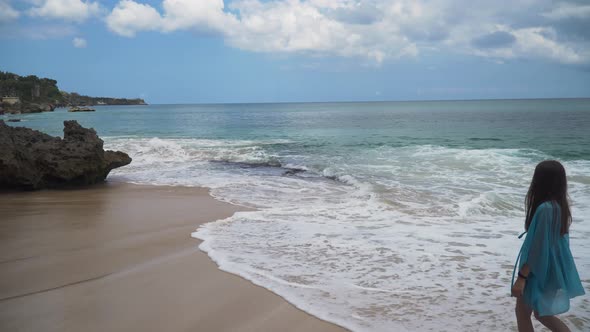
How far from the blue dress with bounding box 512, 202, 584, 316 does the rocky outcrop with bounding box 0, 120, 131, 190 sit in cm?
1011

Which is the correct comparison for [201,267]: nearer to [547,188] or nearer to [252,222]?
[252,222]

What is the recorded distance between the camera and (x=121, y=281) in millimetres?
4281

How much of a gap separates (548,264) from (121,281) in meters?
3.81

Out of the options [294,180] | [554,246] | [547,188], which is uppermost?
[547,188]

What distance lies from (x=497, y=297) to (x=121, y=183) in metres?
9.73

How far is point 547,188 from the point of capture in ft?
8.97

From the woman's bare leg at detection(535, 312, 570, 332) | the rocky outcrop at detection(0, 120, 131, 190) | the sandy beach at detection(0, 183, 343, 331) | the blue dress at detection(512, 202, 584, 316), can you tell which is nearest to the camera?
the blue dress at detection(512, 202, 584, 316)

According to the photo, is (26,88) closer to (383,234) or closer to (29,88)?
(29,88)

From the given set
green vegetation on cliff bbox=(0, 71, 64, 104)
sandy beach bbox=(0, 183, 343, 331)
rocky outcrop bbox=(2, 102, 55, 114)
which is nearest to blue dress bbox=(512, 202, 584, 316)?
sandy beach bbox=(0, 183, 343, 331)

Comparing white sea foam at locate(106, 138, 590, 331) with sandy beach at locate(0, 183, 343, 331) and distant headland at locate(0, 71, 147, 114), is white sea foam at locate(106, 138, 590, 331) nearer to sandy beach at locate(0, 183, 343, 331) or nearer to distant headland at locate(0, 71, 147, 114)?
sandy beach at locate(0, 183, 343, 331)

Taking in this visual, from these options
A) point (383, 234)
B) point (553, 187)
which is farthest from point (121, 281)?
point (553, 187)

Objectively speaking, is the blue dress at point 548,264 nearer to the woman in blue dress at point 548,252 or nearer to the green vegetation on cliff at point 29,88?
the woman in blue dress at point 548,252

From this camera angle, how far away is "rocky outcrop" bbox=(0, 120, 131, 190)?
30.6 ft

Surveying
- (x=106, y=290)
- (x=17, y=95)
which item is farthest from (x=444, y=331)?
(x=17, y=95)
